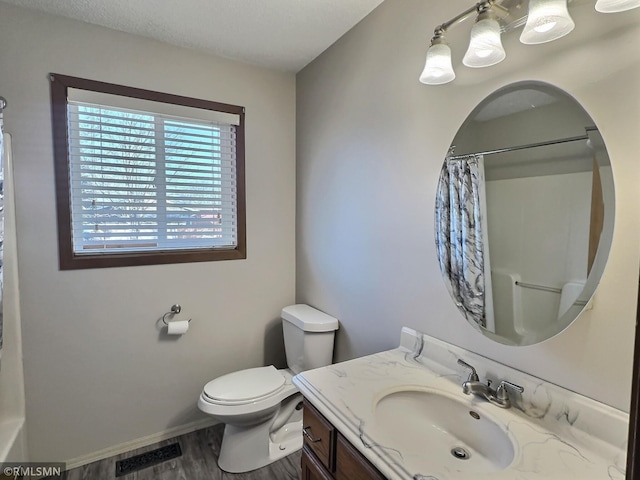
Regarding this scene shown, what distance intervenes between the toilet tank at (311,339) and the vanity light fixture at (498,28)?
1.41 meters

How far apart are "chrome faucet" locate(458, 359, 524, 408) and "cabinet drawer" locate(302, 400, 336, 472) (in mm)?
493

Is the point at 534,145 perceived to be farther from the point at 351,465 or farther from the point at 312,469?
the point at 312,469

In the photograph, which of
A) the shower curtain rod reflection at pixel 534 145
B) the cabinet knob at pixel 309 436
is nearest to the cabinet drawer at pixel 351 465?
the cabinet knob at pixel 309 436

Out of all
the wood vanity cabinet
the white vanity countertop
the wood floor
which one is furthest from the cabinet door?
the wood floor

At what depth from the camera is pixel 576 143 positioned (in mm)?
983

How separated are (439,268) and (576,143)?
638 mm

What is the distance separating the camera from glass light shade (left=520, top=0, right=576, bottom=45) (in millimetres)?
902

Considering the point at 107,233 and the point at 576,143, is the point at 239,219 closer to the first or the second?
the point at 107,233

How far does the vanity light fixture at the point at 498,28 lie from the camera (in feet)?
2.96

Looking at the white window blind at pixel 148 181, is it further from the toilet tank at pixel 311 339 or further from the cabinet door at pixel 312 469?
the cabinet door at pixel 312 469

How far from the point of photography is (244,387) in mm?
1910

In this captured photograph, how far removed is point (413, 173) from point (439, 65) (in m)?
0.45

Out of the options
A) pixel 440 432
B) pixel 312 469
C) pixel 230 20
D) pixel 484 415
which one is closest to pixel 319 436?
pixel 312 469

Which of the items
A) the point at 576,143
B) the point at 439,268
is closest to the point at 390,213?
the point at 439,268
